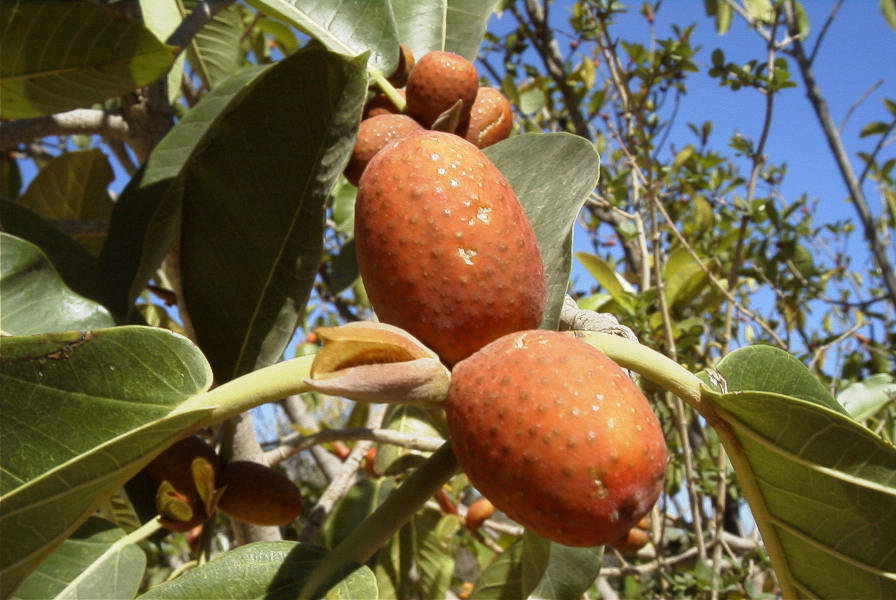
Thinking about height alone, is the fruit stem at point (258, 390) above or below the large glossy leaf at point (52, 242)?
above

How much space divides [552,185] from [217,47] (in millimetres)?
1495

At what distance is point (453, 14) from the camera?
1319 millimetres

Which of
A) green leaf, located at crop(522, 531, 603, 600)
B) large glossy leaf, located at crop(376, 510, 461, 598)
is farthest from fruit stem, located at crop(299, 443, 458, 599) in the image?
large glossy leaf, located at crop(376, 510, 461, 598)

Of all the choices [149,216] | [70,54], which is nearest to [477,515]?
[149,216]

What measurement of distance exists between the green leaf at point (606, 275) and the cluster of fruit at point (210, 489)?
1195 mm

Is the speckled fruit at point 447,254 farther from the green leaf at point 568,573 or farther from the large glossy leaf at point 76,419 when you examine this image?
the green leaf at point 568,573

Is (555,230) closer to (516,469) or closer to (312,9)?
(516,469)

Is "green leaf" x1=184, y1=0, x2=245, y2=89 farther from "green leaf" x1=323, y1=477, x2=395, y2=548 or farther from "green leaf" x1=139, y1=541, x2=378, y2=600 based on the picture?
"green leaf" x1=139, y1=541, x2=378, y2=600

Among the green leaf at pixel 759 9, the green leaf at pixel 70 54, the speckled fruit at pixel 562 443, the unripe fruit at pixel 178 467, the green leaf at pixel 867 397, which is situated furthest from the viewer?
the green leaf at pixel 759 9

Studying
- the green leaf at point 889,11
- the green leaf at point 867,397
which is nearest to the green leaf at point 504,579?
the green leaf at point 867,397

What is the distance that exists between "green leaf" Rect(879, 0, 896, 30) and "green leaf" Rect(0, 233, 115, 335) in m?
2.96

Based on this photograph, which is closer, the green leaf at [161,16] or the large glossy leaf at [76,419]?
the large glossy leaf at [76,419]

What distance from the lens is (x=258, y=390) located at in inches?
25.6

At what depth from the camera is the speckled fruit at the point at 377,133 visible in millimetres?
993
